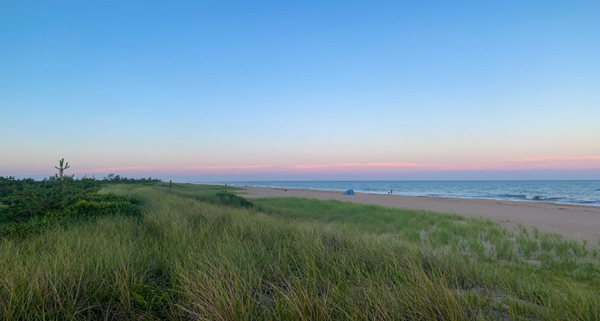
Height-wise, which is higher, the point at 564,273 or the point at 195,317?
the point at 195,317

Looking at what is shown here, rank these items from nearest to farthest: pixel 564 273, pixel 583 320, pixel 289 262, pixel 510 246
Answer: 1. pixel 583 320
2. pixel 289 262
3. pixel 564 273
4. pixel 510 246

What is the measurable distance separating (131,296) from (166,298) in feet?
1.23

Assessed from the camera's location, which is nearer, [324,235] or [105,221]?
[324,235]

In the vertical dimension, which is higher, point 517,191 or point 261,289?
point 261,289

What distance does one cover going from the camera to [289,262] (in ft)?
14.3

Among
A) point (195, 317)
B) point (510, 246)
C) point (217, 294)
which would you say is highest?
point (217, 294)

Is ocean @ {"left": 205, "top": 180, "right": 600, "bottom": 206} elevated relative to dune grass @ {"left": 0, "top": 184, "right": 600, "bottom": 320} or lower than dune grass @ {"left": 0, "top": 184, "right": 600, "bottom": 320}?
lower

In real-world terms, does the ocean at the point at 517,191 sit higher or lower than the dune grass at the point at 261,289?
lower

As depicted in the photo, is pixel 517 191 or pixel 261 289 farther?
pixel 517 191

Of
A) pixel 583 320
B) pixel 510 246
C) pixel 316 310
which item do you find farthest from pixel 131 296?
pixel 510 246

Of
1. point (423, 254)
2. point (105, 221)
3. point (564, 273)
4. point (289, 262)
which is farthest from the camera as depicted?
point (105, 221)

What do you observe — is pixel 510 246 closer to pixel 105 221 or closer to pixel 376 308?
pixel 376 308

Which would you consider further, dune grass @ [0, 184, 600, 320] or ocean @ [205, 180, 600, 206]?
ocean @ [205, 180, 600, 206]

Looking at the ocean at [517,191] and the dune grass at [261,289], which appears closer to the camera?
the dune grass at [261,289]
